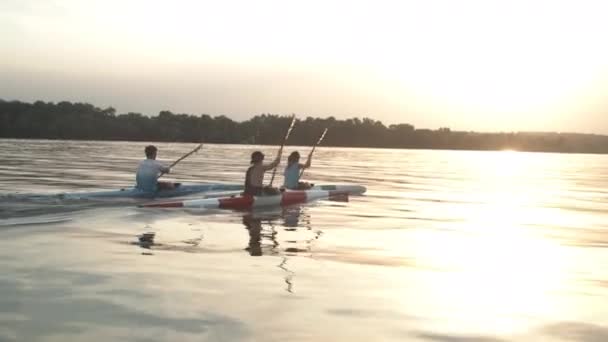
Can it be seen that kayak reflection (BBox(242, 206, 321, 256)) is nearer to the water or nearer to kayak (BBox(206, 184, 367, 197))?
the water

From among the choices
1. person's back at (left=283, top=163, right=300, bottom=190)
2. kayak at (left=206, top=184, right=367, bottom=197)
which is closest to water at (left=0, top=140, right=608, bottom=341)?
person's back at (left=283, top=163, right=300, bottom=190)

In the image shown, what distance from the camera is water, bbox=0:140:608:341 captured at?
7398mm

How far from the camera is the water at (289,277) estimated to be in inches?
291

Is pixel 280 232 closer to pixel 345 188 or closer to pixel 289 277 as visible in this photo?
pixel 289 277

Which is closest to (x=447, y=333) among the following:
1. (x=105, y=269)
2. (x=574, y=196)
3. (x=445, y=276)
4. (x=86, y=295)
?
(x=445, y=276)

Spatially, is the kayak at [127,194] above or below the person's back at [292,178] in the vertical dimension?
below

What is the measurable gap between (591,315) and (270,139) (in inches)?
6397

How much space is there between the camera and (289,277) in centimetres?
1014

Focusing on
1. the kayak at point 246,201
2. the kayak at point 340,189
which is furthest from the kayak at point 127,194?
the kayak at point 246,201

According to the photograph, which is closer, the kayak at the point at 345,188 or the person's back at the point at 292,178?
the person's back at the point at 292,178

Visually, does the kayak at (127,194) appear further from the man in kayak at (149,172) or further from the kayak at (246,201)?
the kayak at (246,201)

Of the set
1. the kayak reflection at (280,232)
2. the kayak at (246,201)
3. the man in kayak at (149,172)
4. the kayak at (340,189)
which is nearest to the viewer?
the kayak reflection at (280,232)

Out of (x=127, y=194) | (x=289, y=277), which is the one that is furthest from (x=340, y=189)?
(x=289, y=277)

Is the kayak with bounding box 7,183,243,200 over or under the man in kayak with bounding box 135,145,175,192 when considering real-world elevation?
under
